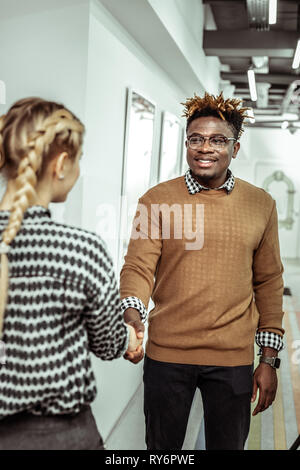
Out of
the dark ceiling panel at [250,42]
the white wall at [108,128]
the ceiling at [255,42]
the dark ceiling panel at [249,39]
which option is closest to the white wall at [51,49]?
the white wall at [108,128]

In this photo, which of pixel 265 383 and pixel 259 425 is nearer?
pixel 265 383

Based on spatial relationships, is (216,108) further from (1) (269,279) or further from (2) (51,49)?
(2) (51,49)

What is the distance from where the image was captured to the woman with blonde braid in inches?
36.1

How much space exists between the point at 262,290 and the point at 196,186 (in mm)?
418

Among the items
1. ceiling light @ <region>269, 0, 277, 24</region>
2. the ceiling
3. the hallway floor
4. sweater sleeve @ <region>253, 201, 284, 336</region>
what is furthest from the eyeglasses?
the ceiling

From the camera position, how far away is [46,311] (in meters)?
0.92

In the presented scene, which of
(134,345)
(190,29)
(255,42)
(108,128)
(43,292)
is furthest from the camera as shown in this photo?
(255,42)

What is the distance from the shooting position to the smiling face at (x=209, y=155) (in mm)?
1675

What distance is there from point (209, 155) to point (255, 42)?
3.84 meters

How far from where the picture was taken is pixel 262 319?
177 centimetres

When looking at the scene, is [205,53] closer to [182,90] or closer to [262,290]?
[182,90]

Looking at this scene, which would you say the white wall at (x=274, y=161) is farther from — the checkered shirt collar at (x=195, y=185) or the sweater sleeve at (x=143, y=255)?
the sweater sleeve at (x=143, y=255)

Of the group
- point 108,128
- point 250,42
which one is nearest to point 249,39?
point 250,42

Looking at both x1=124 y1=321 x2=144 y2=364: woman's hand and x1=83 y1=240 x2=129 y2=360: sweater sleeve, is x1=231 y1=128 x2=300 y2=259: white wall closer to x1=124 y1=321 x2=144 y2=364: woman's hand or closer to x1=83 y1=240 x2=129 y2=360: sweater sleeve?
x1=124 y1=321 x2=144 y2=364: woman's hand
